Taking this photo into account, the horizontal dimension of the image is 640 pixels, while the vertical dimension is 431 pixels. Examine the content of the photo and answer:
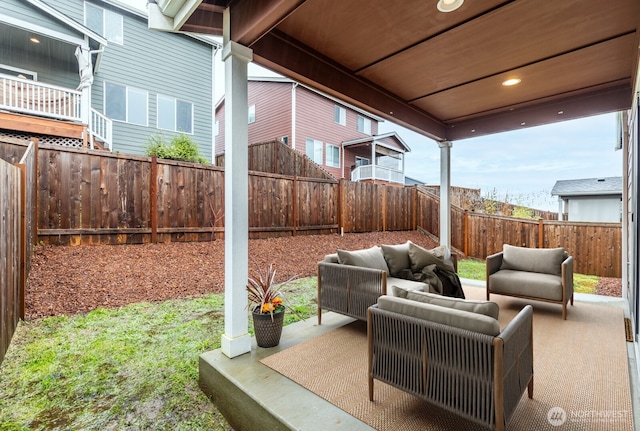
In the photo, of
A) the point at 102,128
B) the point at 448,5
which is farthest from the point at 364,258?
the point at 102,128

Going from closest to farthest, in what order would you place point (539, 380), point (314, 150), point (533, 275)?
point (539, 380) → point (533, 275) → point (314, 150)

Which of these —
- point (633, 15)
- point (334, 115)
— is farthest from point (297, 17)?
point (334, 115)

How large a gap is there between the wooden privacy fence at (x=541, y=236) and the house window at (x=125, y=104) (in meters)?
9.14

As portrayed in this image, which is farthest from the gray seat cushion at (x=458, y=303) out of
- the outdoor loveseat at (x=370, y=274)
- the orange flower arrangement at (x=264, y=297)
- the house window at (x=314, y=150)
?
the house window at (x=314, y=150)

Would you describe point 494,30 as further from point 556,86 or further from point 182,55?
point 182,55

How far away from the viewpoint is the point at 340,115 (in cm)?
1483

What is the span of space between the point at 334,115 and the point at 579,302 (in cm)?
1215

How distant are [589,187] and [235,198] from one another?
1433cm

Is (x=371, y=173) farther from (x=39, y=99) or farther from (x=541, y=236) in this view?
(x=39, y=99)

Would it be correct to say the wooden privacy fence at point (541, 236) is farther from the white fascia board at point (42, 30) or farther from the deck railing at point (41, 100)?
the white fascia board at point (42, 30)

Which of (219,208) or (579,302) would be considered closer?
(579,302)

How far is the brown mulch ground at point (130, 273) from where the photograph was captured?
3.85 m

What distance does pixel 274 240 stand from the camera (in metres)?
7.00

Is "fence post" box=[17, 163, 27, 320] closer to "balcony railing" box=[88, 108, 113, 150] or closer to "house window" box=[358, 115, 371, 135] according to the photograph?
"balcony railing" box=[88, 108, 113, 150]
